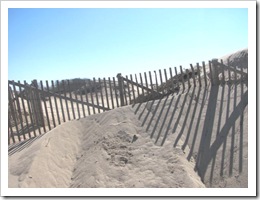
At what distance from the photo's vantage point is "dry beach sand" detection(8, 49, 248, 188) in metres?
6.04

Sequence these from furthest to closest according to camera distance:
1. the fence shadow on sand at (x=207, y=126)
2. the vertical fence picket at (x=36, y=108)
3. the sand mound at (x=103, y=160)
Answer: the vertical fence picket at (x=36, y=108) < the fence shadow on sand at (x=207, y=126) < the sand mound at (x=103, y=160)

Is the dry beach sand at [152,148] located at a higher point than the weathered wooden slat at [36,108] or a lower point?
lower

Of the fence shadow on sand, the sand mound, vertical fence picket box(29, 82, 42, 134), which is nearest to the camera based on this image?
the sand mound

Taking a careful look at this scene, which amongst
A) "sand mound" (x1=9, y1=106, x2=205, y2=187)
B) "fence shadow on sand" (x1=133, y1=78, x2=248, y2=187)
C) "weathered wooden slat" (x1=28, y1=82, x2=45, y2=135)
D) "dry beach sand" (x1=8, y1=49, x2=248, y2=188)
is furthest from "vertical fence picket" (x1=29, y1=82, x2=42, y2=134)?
"fence shadow on sand" (x1=133, y1=78, x2=248, y2=187)

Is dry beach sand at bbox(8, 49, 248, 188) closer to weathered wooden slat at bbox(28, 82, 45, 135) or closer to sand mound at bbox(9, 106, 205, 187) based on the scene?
sand mound at bbox(9, 106, 205, 187)

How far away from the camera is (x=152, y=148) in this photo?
6.82m

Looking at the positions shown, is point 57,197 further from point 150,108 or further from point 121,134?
point 150,108

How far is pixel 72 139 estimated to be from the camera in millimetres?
7738

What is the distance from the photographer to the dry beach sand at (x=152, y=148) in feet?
19.8

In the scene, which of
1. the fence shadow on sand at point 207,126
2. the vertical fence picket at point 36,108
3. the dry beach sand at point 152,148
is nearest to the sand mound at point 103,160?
the dry beach sand at point 152,148

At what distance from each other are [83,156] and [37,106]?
2791 millimetres

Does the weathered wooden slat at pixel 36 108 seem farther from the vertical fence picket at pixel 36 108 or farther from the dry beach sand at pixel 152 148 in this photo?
the dry beach sand at pixel 152 148

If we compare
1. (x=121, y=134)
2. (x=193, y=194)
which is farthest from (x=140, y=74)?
(x=193, y=194)

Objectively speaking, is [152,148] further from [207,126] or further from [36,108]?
[36,108]
